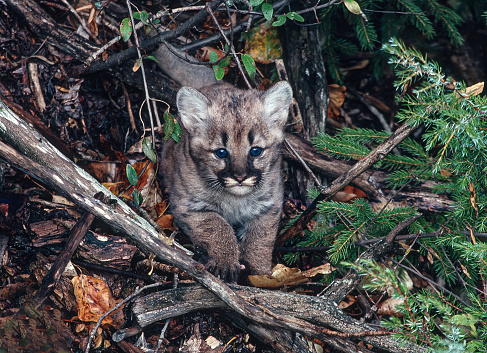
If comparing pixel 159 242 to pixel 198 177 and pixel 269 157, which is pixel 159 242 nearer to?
pixel 198 177

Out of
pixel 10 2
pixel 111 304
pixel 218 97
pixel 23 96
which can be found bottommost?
pixel 111 304

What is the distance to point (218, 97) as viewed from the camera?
4.14 m

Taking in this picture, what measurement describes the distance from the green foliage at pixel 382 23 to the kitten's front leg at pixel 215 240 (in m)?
2.30

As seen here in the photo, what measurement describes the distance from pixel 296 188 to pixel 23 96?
113 inches

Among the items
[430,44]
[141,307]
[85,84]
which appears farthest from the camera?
[430,44]

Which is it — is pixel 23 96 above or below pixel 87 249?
above

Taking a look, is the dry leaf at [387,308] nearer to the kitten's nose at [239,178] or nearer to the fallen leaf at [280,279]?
the fallen leaf at [280,279]

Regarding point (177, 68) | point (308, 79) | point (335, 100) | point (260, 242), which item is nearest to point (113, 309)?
point (260, 242)

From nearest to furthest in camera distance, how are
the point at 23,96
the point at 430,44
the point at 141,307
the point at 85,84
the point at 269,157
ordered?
1. the point at 141,307
2. the point at 269,157
3. the point at 23,96
4. the point at 85,84
5. the point at 430,44

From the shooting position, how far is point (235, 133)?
3850mm

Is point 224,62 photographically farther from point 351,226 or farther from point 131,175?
point 351,226

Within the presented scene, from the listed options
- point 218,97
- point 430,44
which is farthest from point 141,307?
point 430,44

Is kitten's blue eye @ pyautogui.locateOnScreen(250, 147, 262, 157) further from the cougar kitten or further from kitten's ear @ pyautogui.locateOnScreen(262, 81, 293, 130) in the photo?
kitten's ear @ pyautogui.locateOnScreen(262, 81, 293, 130)

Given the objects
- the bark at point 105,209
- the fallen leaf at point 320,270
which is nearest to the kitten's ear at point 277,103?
the fallen leaf at point 320,270
